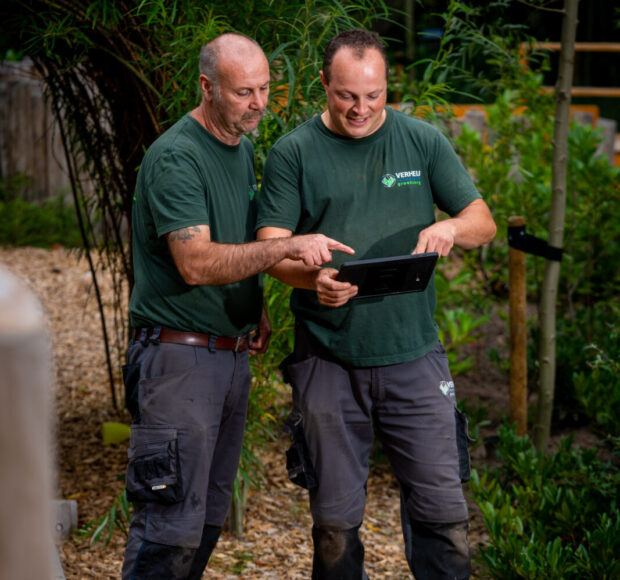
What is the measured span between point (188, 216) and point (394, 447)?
3.37 feet

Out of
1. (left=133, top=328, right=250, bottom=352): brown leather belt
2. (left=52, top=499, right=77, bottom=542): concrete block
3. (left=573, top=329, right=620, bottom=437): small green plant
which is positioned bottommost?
(left=52, top=499, right=77, bottom=542): concrete block

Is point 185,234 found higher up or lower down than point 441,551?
higher up

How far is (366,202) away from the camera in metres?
2.66

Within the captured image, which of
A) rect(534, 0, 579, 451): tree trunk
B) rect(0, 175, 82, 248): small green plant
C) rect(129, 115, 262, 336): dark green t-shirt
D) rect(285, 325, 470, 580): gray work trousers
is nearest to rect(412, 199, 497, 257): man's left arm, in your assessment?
rect(285, 325, 470, 580): gray work trousers

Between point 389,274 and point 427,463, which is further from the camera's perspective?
point 427,463

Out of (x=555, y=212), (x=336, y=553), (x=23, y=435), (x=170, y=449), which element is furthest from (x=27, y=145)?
(x=23, y=435)

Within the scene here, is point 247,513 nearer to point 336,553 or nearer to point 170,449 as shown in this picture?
point 336,553

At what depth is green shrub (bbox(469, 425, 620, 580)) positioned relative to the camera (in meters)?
2.93

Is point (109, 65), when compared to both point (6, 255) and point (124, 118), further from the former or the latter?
point (6, 255)

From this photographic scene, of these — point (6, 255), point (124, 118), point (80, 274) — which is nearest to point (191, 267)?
point (124, 118)

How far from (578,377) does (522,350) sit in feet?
0.96

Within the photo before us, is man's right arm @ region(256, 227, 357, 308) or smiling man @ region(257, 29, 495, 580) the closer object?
man's right arm @ region(256, 227, 357, 308)

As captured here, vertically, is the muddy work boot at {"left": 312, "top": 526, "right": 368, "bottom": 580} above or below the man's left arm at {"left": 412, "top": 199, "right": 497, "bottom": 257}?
below

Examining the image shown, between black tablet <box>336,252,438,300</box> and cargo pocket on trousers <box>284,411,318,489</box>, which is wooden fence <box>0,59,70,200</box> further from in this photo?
black tablet <box>336,252,438,300</box>
